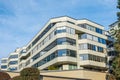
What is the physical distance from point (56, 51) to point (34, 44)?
23.3 meters

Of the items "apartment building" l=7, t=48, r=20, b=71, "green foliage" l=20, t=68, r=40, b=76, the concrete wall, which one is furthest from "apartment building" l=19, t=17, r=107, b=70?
"apartment building" l=7, t=48, r=20, b=71

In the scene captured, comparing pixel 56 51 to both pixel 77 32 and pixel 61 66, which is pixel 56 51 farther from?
pixel 77 32

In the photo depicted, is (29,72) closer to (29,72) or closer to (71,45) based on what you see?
(29,72)

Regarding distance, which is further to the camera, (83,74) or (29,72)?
(83,74)

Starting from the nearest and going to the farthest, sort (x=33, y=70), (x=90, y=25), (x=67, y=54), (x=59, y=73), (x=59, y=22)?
(x=33, y=70) < (x=59, y=73) < (x=67, y=54) < (x=59, y=22) < (x=90, y=25)

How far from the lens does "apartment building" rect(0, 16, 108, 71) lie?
7012 centimetres

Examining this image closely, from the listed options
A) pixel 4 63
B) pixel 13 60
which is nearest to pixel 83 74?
pixel 13 60

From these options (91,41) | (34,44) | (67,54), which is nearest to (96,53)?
(91,41)

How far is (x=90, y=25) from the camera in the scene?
261 feet

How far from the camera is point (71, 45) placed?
72.0m

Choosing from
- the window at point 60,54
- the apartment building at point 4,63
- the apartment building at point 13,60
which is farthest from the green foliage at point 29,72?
the apartment building at point 4,63

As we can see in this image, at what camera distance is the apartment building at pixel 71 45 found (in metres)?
70.1

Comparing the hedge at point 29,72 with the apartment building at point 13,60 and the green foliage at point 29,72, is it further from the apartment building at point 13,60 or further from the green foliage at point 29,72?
the apartment building at point 13,60

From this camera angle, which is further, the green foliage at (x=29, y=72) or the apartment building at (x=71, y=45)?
the apartment building at (x=71, y=45)
